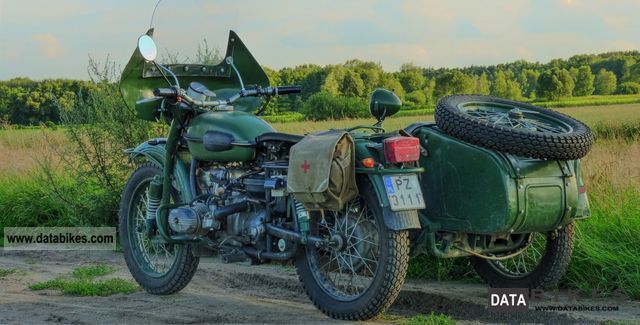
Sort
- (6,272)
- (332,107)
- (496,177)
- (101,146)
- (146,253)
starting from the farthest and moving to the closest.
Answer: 1. (332,107)
2. (101,146)
3. (6,272)
4. (146,253)
5. (496,177)

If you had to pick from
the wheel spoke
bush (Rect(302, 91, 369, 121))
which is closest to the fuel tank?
the wheel spoke

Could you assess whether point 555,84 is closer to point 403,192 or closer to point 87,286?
point 87,286

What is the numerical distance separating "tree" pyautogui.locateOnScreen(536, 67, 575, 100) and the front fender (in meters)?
18.7

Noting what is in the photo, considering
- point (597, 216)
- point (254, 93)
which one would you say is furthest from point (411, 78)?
point (254, 93)

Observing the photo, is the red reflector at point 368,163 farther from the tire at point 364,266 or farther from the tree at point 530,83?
the tree at point 530,83

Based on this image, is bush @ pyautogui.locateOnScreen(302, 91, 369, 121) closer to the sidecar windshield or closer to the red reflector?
the sidecar windshield

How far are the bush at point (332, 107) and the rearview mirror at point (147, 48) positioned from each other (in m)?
10.5

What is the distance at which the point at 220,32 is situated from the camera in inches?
255

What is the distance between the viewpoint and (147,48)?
5742 mm

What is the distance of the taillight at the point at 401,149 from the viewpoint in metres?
4.62

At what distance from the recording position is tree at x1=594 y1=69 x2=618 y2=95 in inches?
952

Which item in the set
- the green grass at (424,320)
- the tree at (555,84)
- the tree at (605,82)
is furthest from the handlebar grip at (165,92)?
the tree at (605,82)

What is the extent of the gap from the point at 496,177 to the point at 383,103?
1177 mm

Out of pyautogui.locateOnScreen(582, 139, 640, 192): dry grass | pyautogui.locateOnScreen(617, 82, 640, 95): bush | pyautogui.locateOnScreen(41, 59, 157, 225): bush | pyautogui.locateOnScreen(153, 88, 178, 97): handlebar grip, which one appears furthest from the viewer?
pyautogui.locateOnScreen(617, 82, 640, 95): bush
